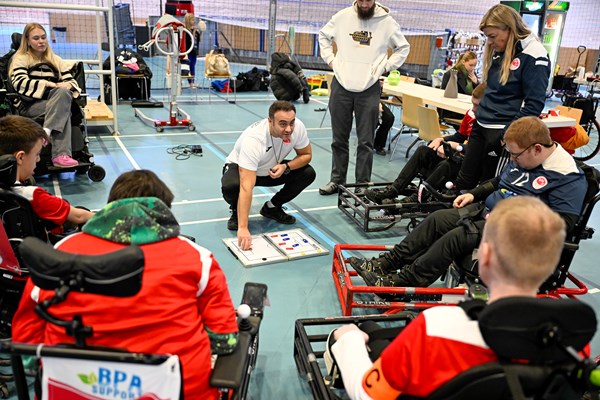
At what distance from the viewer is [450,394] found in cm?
113

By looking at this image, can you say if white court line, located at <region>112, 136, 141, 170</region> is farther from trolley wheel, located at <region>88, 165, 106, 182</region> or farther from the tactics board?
the tactics board

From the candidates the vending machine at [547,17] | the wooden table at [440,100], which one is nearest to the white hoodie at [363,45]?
the wooden table at [440,100]

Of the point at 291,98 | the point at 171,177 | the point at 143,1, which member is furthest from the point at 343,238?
the point at 143,1

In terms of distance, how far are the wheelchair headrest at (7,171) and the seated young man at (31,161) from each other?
44 mm

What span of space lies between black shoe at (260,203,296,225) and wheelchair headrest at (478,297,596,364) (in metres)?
2.94

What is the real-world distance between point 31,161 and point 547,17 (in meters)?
13.2

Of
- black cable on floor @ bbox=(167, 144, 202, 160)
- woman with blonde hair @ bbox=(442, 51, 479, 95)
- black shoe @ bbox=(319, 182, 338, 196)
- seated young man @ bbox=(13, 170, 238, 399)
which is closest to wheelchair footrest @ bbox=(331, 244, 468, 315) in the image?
seated young man @ bbox=(13, 170, 238, 399)

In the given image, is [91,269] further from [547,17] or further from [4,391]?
[547,17]

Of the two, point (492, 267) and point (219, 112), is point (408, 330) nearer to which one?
point (492, 267)

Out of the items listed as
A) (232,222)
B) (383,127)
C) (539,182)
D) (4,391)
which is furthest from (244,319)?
(383,127)

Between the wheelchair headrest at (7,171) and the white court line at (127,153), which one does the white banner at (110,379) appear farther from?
the white court line at (127,153)

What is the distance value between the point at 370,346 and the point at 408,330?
1.91 feet

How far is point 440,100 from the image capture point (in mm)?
5805

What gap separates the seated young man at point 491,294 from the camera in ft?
3.81
